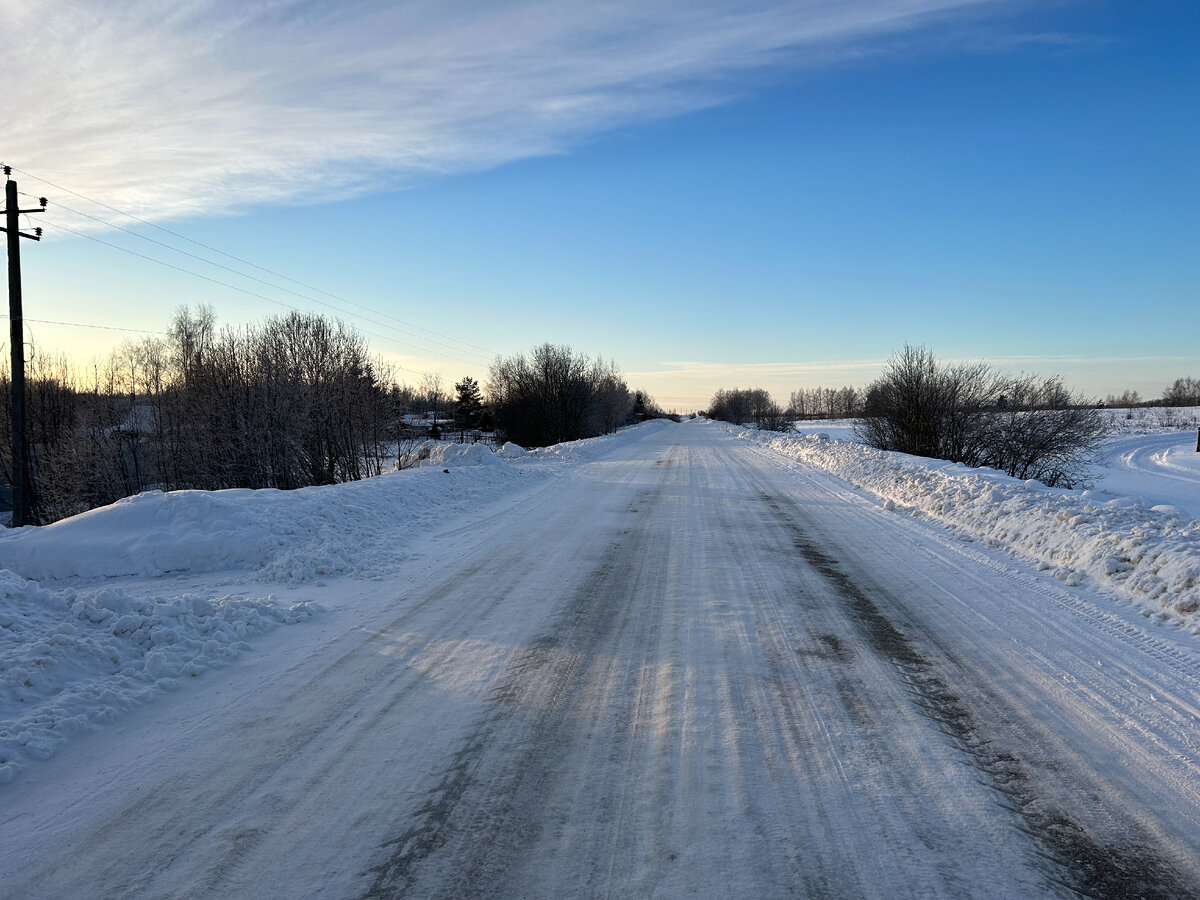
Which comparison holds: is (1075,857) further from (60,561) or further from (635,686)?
(60,561)

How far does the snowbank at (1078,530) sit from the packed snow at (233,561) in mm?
24

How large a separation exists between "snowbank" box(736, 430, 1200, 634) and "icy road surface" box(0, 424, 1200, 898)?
1.80ft

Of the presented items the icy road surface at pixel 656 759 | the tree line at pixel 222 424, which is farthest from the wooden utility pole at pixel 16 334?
A: the icy road surface at pixel 656 759

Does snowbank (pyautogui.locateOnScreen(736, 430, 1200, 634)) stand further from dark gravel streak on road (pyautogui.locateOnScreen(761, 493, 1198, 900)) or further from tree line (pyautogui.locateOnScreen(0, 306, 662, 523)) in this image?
tree line (pyautogui.locateOnScreen(0, 306, 662, 523))

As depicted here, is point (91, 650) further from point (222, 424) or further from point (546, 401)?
point (546, 401)

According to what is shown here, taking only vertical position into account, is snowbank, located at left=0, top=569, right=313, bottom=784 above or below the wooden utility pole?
below

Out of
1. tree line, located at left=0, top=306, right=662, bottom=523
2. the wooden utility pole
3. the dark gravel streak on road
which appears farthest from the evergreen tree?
the dark gravel streak on road

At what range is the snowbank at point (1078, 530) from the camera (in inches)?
244

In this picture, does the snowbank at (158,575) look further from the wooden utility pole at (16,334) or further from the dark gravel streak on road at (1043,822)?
the wooden utility pole at (16,334)

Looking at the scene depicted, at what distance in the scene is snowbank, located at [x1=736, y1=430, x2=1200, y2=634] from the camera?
6188 mm

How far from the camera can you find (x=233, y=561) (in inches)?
319

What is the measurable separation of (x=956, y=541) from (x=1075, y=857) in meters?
7.41

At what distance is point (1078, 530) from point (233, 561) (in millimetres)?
11210

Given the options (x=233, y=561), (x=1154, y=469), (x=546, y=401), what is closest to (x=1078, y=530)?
(x=233, y=561)
